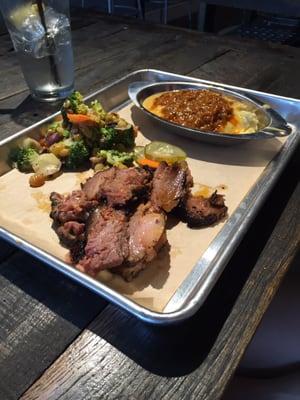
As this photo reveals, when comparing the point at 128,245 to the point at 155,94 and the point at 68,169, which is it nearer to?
the point at 68,169

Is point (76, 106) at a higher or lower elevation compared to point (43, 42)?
lower

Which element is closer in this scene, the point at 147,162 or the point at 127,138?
the point at 147,162

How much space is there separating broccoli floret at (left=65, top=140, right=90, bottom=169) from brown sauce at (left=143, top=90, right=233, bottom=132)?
466 mm

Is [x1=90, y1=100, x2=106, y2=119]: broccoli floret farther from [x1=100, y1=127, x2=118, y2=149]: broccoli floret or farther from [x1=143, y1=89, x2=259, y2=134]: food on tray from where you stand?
[x1=143, y1=89, x2=259, y2=134]: food on tray

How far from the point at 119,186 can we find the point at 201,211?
0.30 meters

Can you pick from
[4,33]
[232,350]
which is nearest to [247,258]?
[232,350]

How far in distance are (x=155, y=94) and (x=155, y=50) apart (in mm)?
1075

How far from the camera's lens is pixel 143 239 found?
1.16 m

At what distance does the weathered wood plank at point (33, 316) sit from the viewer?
0.92 m

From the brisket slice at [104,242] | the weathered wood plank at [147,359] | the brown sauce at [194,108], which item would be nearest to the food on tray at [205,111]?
the brown sauce at [194,108]

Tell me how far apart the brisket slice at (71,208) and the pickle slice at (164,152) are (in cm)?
46

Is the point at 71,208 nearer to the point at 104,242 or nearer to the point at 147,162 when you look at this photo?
the point at 104,242

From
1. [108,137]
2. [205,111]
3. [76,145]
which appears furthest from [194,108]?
[76,145]

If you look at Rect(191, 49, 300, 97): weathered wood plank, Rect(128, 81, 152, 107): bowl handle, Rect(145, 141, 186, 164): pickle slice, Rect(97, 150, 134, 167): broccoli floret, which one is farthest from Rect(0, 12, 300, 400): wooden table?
Rect(191, 49, 300, 97): weathered wood plank
